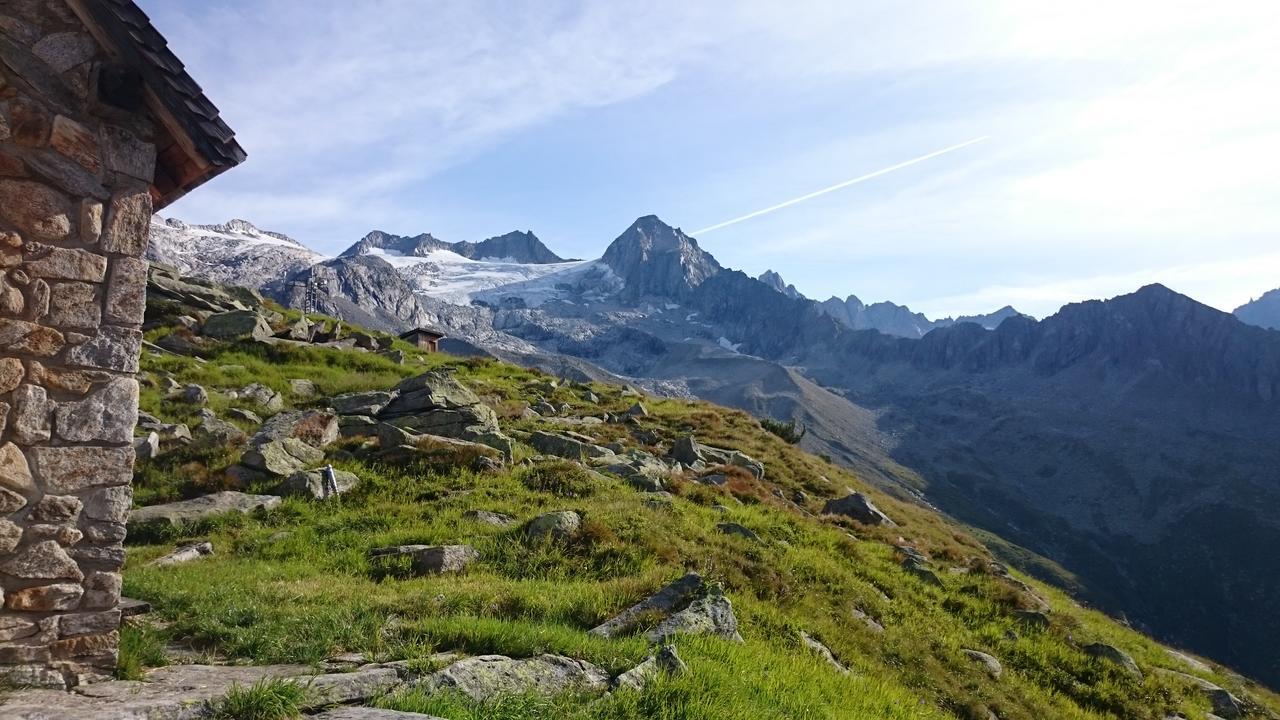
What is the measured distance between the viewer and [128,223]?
7898mm

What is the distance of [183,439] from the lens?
64.3 ft

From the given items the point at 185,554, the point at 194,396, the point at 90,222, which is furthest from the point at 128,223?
the point at 194,396

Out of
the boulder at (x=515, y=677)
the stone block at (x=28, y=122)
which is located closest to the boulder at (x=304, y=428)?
the stone block at (x=28, y=122)

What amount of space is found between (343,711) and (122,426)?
13.7 ft

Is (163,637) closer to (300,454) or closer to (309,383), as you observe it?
(300,454)

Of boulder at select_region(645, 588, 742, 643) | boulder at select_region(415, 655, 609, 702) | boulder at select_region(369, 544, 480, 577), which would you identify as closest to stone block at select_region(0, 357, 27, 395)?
boulder at select_region(415, 655, 609, 702)

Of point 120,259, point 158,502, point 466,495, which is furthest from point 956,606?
point 158,502

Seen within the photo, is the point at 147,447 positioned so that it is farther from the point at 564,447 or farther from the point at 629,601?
the point at 629,601

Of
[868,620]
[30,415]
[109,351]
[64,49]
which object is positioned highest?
[64,49]

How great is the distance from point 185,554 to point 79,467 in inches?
264

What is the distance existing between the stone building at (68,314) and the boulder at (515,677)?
145 inches

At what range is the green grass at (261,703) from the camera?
5.85 meters

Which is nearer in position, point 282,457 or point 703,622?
point 703,622

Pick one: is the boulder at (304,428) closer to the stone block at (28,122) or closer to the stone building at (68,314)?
the stone building at (68,314)
